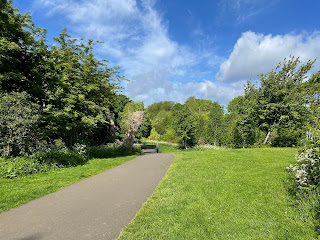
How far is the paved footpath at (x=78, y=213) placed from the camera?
3340mm

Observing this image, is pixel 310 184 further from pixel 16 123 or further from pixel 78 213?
pixel 16 123

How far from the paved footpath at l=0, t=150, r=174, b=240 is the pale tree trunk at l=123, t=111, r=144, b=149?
10.2 metres

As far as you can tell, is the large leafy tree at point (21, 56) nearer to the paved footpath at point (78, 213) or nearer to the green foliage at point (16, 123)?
the green foliage at point (16, 123)

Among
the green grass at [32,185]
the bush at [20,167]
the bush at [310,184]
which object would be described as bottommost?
the green grass at [32,185]

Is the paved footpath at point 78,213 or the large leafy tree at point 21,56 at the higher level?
the large leafy tree at point 21,56

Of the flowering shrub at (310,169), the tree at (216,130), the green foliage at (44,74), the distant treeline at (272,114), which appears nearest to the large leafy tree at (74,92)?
the green foliage at (44,74)

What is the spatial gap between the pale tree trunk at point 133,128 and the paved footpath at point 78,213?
10.2m

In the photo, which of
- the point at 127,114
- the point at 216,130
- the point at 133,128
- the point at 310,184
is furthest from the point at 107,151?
the point at 216,130

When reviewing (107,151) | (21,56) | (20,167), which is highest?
(21,56)

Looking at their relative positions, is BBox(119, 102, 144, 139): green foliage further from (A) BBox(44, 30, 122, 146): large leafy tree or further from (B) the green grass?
(B) the green grass

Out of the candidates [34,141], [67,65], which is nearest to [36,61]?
[67,65]

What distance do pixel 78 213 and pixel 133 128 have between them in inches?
495

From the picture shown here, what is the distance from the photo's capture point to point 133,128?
16.6 m

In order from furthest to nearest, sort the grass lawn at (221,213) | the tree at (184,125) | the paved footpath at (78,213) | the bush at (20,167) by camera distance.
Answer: the tree at (184,125) < the bush at (20,167) < the paved footpath at (78,213) < the grass lawn at (221,213)
